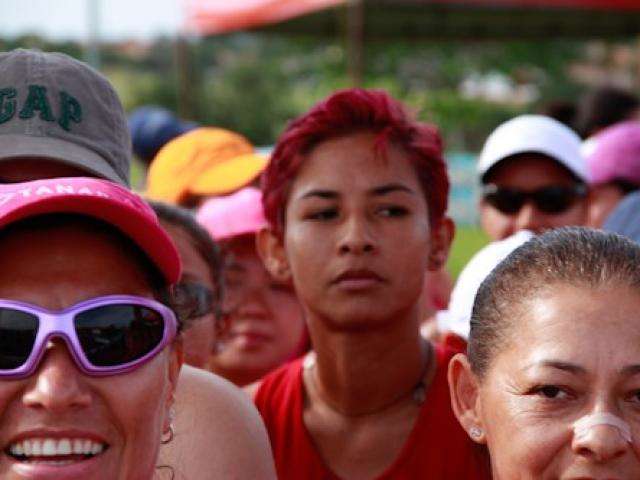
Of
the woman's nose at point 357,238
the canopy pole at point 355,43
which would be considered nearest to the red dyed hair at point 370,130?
the woman's nose at point 357,238

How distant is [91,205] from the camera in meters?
2.11

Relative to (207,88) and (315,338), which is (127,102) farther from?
(315,338)

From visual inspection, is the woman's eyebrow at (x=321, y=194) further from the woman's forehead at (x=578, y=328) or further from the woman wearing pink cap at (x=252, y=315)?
the woman's forehead at (x=578, y=328)

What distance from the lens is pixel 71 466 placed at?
208 cm

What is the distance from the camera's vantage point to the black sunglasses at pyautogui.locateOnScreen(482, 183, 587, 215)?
5484 millimetres

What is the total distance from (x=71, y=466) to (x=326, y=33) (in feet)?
52.3

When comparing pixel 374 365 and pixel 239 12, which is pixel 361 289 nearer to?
pixel 374 365

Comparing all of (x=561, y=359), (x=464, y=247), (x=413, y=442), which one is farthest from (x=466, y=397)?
(x=464, y=247)

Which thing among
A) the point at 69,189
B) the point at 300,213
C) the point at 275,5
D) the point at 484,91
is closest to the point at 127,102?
the point at 484,91

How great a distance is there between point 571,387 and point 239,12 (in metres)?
14.2

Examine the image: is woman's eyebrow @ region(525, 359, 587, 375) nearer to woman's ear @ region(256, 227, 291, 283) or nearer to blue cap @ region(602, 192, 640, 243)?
woman's ear @ region(256, 227, 291, 283)

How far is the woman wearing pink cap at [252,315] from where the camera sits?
4.95 meters

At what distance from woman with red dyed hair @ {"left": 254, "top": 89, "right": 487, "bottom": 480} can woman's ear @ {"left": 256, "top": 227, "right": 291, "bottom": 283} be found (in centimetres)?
2

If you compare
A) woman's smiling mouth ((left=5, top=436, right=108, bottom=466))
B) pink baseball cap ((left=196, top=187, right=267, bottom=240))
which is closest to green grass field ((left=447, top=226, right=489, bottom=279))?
pink baseball cap ((left=196, top=187, right=267, bottom=240))
